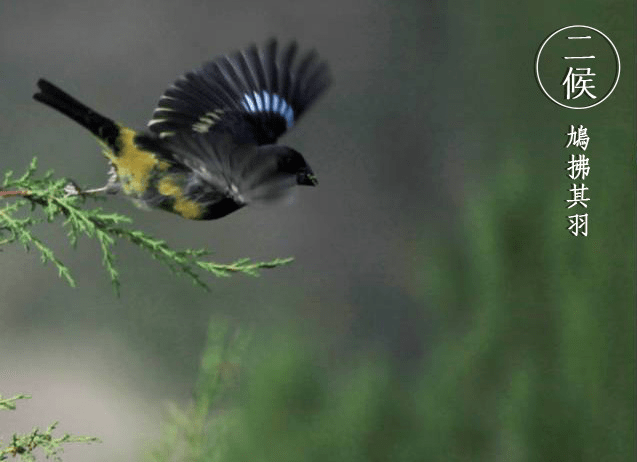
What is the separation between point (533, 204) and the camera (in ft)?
5.66

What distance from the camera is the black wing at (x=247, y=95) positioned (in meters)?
1.01

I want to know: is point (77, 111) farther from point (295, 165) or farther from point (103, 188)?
point (295, 165)

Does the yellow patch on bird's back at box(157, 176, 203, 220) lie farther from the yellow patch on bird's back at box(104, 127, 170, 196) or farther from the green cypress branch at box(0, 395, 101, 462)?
the green cypress branch at box(0, 395, 101, 462)

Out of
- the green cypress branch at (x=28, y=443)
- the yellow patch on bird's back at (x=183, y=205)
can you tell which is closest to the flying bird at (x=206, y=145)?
the yellow patch on bird's back at (x=183, y=205)

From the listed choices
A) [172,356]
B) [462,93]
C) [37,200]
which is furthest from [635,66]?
[462,93]

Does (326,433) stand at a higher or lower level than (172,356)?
lower

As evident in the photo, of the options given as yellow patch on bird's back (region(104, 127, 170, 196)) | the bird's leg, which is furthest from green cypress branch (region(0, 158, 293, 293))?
yellow patch on bird's back (region(104, 127, 170, 196))

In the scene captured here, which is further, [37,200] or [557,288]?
[557,288]

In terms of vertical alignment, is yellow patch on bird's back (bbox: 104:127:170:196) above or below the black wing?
below

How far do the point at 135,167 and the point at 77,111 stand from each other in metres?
0.06

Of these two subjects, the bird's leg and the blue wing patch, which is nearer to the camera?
the bird's leg

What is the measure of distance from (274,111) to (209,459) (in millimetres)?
564

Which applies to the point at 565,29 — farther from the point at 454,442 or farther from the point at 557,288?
the point at 454,442

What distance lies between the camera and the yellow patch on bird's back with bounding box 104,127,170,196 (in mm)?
951
